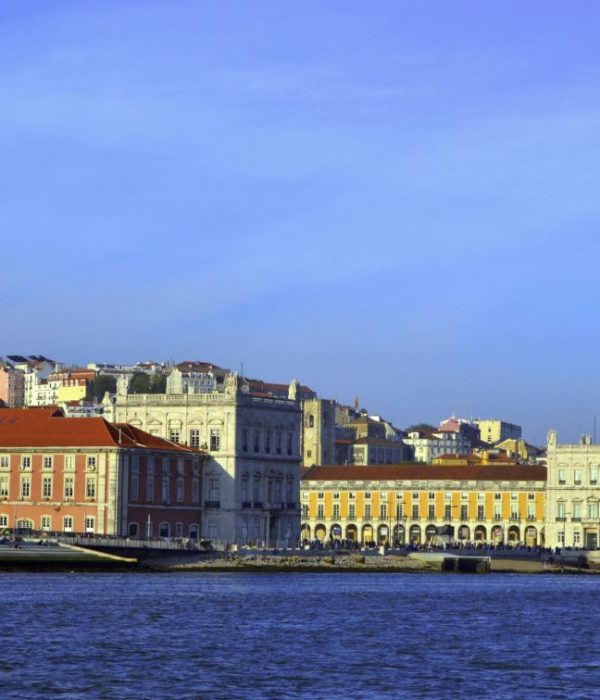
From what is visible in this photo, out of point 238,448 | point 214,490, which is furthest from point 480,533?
point 214,490

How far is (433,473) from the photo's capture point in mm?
165625

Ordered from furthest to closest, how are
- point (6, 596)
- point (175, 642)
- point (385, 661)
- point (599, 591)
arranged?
1. point (599, 591)
2. point (6, 596)
3. point (175, 642)
4. point (385, 661)

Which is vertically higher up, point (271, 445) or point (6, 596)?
point (271, 445)

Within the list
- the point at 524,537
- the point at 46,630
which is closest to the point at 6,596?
the point at 46,630

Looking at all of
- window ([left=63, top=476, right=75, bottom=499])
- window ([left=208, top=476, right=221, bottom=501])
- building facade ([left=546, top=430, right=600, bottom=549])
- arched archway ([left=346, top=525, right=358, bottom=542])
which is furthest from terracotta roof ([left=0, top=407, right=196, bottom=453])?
arched archway ([left=346, top=525, right=358, bottom=542])

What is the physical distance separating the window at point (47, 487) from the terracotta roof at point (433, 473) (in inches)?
2024

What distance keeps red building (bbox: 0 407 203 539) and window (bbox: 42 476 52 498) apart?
0.11 feet

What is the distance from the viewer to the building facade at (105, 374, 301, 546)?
127750 mm

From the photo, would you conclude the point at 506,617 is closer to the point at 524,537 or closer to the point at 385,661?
the point at 385,661

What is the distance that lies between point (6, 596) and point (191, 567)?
32725 mm

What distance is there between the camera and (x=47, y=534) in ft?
354

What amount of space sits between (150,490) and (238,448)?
9419mm

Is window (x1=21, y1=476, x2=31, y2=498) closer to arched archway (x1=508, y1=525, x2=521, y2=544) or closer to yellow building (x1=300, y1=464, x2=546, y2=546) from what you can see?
yellow building (x1=300, y1=464, x2=546, y2=546)

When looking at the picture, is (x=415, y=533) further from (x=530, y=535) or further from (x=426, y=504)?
(x=530, y=535)
